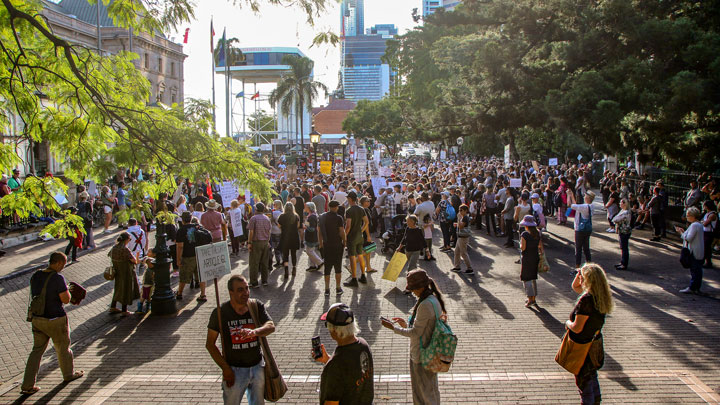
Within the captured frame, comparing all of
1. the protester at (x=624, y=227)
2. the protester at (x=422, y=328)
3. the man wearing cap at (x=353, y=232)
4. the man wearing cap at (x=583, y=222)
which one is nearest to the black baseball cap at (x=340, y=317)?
the protester at (x=422, y=328)

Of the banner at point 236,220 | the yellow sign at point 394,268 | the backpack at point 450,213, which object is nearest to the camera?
the yellow sign at point 394,268

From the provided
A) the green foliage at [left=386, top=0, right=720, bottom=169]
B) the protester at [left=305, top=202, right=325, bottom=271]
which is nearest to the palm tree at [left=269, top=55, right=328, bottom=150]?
the green foliage at [left=386, top=0, right=720, bottom=169]

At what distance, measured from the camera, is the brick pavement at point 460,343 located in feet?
21.5

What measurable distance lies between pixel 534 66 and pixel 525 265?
1019cm

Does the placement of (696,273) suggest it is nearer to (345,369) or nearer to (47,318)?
(345,369)

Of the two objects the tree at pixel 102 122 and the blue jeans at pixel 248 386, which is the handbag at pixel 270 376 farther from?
the tree at pixel 102 122

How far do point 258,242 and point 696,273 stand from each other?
8711mm

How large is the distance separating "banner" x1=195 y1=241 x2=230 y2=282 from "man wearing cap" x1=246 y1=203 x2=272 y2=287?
4854mm

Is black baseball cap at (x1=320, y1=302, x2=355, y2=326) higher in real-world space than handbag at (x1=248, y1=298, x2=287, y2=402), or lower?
higher

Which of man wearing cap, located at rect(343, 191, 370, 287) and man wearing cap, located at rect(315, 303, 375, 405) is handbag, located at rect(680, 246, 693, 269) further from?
Result: man wearing cap, located at rect(315, 303, 375, 405)

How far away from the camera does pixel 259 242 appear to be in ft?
38.1

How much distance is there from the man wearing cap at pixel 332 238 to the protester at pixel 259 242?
140 cm

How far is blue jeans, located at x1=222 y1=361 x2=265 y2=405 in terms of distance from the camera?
4.79 metres

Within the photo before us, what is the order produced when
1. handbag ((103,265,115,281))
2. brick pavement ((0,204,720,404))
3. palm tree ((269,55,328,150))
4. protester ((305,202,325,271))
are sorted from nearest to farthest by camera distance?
brick pavement ((0,204,720,404)) < handbag ((103,265,115,281)) < protester ((305,202,325,271)) < palm tree ((269,55,328,150))
